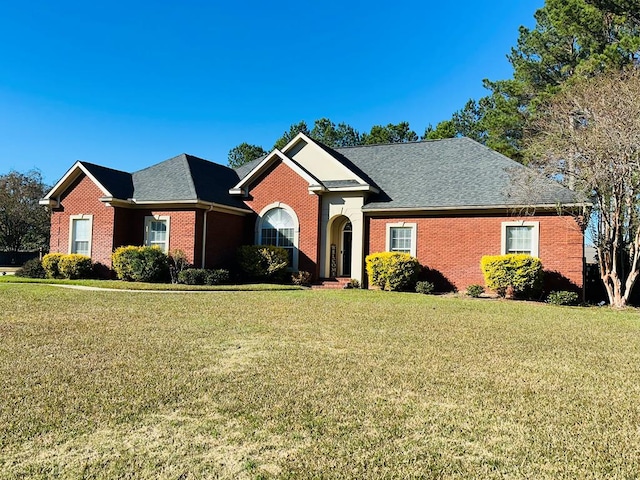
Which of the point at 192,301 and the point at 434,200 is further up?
the point at 434,200

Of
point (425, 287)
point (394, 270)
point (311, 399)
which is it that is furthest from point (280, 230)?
point (311, 399)

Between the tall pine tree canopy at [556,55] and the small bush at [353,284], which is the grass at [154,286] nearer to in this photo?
the small bush at [353,284]

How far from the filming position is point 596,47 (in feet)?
82.0

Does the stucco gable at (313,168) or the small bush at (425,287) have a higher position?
the stucco gable at (313,168)

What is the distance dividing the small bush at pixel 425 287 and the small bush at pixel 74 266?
14045 mm

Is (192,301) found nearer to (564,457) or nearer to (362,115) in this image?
(564,457)

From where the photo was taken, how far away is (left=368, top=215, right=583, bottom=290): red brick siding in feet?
55.0

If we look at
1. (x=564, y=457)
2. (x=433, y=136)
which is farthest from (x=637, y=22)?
(x=564, y=457)

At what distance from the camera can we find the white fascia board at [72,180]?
66.8ft

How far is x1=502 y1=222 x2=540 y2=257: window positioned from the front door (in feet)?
23.1

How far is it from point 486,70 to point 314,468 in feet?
110

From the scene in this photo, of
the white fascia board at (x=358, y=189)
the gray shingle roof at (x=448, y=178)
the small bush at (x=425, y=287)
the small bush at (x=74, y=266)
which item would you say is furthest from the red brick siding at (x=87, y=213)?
the small bush at (x=425, y=287)

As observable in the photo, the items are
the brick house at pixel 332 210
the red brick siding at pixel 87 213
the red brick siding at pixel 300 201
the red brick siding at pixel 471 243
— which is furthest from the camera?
the red brick siding at pixel 87 213

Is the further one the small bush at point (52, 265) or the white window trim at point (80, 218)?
the white window trim at point (80, 218)
